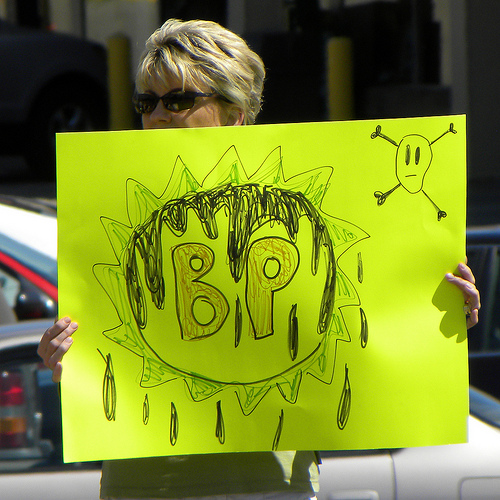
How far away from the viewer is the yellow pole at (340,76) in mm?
11586

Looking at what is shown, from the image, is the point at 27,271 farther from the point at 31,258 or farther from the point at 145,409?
the point at 145,409

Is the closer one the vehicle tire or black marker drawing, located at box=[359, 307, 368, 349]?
black marker drawing, located at box=[359, 307, 368, 349]

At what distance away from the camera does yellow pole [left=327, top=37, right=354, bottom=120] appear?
1159 cm

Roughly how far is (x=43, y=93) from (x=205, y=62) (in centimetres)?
934

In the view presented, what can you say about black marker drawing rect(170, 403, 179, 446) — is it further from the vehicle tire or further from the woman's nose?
the vehicle tire

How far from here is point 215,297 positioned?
168 cm

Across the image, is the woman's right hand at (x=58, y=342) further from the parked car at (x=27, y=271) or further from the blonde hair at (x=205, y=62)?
the parked car at (x=27, y=271)

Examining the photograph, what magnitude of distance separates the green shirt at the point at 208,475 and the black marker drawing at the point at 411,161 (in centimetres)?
57

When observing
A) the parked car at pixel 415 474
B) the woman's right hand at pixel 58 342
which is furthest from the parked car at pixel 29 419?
the woman's right hand at pixel 58 342

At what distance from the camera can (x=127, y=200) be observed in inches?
66.2

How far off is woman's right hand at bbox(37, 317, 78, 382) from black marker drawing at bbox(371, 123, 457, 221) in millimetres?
674

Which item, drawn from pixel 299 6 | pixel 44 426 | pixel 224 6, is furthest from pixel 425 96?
pixel 44 426

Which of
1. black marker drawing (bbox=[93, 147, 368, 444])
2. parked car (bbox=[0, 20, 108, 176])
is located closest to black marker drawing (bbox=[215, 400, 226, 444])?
black marker drawing (bbox=[93, 147, 368, 444])

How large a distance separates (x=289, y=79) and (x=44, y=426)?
991cm
